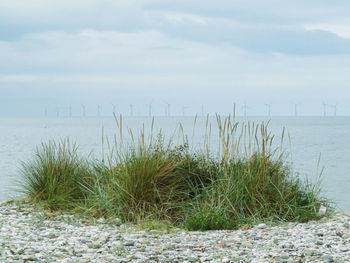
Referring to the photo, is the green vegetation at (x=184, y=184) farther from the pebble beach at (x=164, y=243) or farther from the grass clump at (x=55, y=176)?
the pebble beach at (x=164, y=243)

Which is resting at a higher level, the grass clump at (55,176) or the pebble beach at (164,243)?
the grass clump at (55,176)

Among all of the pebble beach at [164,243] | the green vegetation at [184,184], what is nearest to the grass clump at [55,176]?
the green vegetation at [184,184]

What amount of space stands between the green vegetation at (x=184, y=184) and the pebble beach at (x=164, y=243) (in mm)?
369

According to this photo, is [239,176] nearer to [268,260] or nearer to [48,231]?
[268,260]

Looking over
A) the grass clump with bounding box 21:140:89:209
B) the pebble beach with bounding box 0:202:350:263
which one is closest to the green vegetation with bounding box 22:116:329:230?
the grass clump with bounding box 21:140:89:209

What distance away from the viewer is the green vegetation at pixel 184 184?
21.1 ft

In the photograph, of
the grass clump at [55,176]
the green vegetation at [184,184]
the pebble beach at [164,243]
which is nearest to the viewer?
the pebble beach at [164,243]

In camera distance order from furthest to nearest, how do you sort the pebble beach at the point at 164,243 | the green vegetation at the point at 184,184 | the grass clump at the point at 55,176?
the grass clump at the point at 55,176 < the green vegetation at the point at 184,184 < the pebble beach at the point at 164,243

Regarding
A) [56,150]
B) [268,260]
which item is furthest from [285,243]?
[56,150]

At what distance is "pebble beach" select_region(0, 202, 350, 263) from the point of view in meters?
4.35

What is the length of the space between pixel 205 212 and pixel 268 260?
2058 mm

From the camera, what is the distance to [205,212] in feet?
20.4

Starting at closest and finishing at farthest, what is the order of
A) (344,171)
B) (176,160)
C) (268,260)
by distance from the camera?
(268,260) < (176,160) < (344,171)

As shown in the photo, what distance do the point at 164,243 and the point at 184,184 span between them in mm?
2088
